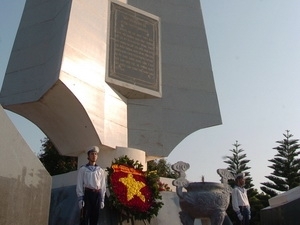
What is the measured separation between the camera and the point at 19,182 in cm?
376

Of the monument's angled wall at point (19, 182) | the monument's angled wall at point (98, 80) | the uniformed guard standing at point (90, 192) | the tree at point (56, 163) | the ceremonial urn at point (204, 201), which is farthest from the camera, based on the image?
the tree at point (56, 163)

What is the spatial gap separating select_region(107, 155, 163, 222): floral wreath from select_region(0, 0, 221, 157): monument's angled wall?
1.38 m

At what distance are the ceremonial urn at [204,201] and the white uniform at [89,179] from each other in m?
1.09

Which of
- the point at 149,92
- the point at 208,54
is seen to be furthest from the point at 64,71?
the point at 208,54

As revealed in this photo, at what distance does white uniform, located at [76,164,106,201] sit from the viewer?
4961mm

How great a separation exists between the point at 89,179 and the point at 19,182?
4.34 ft

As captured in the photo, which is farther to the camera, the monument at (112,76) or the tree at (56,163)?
the tree at (56,163)

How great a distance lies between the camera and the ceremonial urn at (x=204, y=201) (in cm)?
530

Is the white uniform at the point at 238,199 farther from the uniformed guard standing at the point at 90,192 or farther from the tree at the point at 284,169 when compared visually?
the tree at the point at 284,169

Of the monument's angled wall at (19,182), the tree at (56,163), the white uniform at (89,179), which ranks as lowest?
the monument's angled wall at (19,182)

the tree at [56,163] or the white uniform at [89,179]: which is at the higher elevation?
the tree at [56,163]

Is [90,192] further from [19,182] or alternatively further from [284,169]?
[284,169]

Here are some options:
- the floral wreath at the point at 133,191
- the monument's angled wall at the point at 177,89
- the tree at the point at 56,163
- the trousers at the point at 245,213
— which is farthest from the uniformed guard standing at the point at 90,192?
the tree at the point at 56,163

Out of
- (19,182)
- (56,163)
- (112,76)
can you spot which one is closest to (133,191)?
(19,182)
